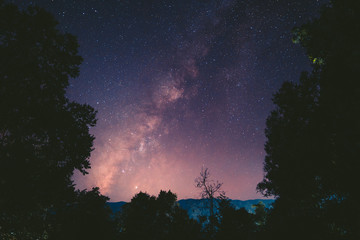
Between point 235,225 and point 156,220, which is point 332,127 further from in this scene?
point 156,220

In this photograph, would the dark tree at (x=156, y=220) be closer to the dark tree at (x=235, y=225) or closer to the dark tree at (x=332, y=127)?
the dark tree at (x=235, y=225)

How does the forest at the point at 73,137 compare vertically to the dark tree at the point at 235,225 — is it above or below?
above

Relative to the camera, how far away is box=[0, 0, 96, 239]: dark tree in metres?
5.23

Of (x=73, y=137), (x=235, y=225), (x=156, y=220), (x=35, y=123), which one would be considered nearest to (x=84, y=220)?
(x=73, y=137)

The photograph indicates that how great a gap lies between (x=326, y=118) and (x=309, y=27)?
12.8ft

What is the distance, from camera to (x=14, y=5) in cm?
618

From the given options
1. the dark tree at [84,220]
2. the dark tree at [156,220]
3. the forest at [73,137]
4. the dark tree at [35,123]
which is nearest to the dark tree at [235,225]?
the forest at [73,137]

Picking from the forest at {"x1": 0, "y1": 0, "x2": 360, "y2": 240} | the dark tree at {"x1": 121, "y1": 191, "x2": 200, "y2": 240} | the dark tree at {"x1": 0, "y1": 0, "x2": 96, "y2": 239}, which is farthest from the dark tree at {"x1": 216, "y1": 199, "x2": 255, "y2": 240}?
the dark tree at {"x1": 0, "y1": 0, "x2": 96, "y2": 239}

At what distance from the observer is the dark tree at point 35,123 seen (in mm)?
5227

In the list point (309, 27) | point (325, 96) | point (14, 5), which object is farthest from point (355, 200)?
point (14, 5)

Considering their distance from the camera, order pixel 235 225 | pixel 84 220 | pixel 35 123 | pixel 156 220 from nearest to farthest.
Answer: pixel 35 123
pixel 235 225
pixel 84 220
pixel 156 220

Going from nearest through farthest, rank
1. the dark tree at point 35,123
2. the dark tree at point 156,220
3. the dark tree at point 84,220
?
the dark tree at point 35,123, the dark tree at point 84,220, the dark tree at point 156,220

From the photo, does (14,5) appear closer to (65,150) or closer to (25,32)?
(25,32)

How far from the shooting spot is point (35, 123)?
633cm
